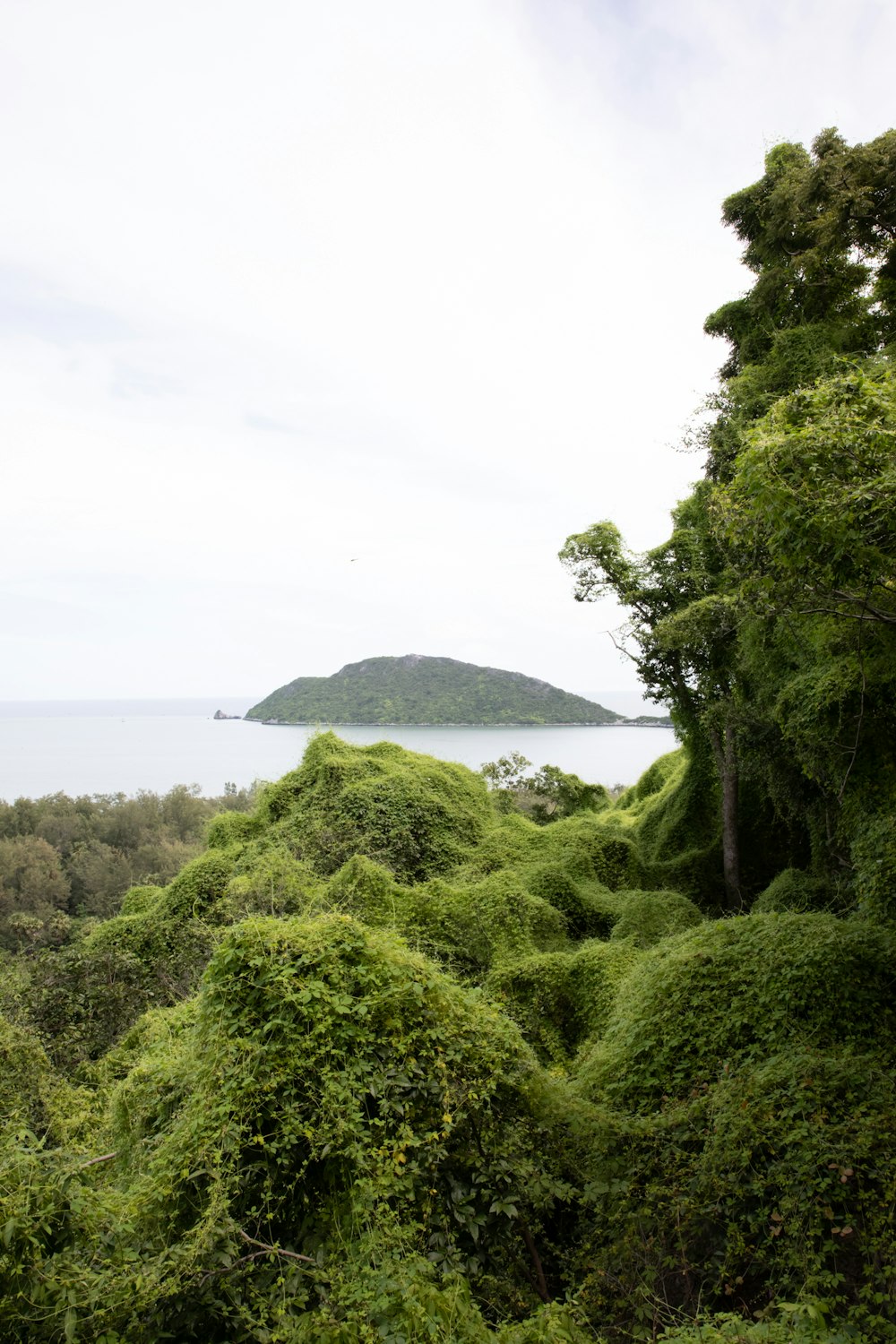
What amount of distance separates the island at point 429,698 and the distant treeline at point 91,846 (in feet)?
25.8

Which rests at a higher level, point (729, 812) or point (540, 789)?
point (729, 812)

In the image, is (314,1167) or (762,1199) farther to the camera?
(314,1167)

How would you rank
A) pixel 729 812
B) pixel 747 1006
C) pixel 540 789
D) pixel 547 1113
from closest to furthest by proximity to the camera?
pixel 547 1113
pixel 747 1006
pixel 729 812
pixel 540 789

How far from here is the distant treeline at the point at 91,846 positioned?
28.8 meters

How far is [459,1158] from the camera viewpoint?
4254 millimetres

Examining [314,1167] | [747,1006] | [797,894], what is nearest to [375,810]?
[797,894]

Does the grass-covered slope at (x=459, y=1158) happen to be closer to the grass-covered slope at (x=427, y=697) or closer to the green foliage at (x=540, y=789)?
the green foliage at (x=540, y=789)

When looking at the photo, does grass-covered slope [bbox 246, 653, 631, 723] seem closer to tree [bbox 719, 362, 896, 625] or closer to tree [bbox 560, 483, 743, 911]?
tree [bbox 560, 483, 743, 911]

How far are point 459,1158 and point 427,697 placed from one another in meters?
35.1

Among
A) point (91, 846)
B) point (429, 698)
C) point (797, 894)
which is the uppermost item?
point (429, 698)

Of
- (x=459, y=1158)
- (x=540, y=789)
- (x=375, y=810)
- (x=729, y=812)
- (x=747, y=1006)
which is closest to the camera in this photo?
(x=459, y=1158)

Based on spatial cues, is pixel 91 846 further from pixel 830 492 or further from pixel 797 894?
pixel 830 492

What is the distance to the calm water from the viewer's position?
25688 mm

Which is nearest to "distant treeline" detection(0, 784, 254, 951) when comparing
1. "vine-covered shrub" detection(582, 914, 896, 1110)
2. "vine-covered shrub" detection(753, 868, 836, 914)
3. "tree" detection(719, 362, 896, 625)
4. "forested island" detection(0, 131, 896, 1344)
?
"vine-covered shrub" detection(753, 868, 836, 914)
